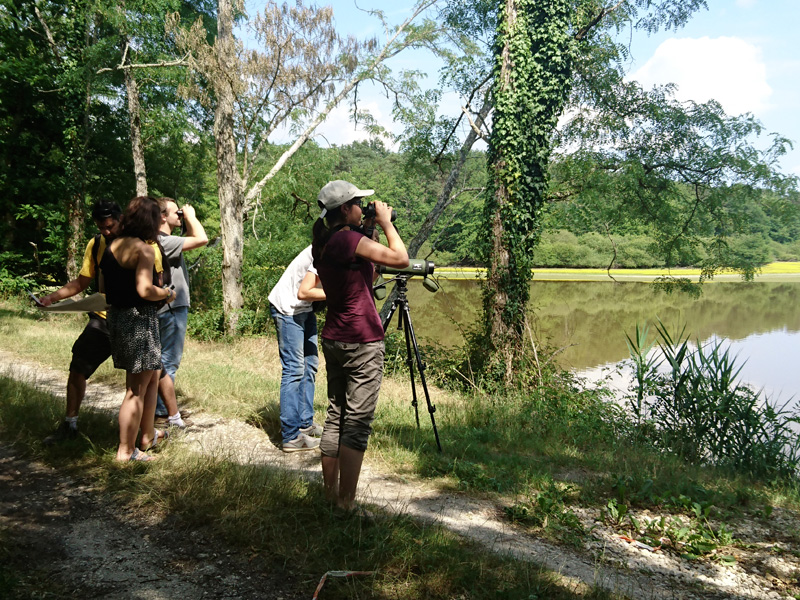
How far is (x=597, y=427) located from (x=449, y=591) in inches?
205

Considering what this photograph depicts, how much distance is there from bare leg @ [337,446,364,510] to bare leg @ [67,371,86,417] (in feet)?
6.80

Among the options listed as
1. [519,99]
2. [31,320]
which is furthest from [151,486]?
[31,320]

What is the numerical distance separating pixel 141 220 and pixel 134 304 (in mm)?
505

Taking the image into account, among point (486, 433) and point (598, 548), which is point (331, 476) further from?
point (486, 433)

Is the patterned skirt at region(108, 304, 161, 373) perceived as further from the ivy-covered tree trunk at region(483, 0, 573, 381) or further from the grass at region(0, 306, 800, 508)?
the ivy-covered tree trunk at region(483, 0, 573, 381)

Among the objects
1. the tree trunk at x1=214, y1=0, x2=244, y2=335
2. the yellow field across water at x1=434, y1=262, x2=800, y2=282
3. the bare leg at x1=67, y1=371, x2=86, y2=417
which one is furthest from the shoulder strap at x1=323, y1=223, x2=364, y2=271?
the yellow field across water at x1=434, y1=262, x2=800, y2=282

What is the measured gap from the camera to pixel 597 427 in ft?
23.6

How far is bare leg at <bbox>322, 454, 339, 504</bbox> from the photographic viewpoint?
3131 mm

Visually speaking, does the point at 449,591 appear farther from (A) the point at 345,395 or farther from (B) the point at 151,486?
(B) the point at 151,486

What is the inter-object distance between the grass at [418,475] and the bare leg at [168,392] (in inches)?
16.5

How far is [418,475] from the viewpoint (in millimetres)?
4273

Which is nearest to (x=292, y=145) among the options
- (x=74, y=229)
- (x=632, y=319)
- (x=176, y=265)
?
(x=74, y=229)

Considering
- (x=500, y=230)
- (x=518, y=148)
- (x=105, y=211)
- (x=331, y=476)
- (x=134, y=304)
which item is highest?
(x=518, y=148)

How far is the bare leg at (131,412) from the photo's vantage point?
11.6 ft
